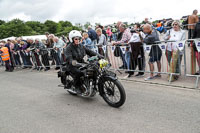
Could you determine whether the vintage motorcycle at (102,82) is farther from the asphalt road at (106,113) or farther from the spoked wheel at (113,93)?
the asphalt road at (106,113)

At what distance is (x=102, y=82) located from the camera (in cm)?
415

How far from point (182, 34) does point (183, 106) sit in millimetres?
2571

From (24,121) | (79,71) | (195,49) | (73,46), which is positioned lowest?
(24,121)

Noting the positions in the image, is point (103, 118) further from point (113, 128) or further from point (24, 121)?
point (24, 121)

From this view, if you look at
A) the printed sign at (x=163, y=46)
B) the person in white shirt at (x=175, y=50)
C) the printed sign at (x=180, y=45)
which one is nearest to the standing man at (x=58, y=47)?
the printed sign at (x=163, y=46)

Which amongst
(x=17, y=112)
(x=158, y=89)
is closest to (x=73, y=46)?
(x=17, y=112)

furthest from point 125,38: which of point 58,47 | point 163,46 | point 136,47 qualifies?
point 58,47

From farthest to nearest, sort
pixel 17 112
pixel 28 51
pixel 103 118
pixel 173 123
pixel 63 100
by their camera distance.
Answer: pixel 28 51 < pixel 63 100 < pixel 17 112 < pixel 103 118 < pixel 173 123

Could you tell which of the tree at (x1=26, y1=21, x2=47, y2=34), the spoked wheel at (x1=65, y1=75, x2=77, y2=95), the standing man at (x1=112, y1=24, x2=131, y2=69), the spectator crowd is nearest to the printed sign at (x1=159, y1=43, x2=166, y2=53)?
the spectator crowd

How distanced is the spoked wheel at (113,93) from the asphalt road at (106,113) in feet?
0.53

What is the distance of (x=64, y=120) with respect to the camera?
12.3 ft

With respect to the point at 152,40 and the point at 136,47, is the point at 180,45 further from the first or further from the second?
the point at 136,47

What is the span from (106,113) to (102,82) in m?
0.74

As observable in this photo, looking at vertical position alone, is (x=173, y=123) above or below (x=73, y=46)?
below
